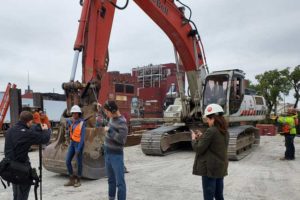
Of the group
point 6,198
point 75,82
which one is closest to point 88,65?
point 75,82

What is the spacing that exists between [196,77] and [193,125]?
160cm

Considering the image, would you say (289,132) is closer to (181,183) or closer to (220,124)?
(181,183)

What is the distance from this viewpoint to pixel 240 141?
1051 cm

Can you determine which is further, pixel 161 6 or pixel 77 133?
pixel 161 6

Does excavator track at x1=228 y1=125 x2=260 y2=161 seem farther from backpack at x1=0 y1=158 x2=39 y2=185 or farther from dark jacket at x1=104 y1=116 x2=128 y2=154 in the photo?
backpack at x1=0 y1=158 x2=39 y2=185

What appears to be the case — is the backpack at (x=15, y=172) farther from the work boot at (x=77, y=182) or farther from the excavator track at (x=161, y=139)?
the excavator track at (x=161, y=139)

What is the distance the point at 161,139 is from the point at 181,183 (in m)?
4.05

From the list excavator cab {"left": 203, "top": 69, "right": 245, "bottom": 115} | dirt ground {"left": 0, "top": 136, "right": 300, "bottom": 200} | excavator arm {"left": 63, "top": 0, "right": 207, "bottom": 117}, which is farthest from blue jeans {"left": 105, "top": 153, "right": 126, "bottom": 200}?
excavator cab {"left": 203, "top": 69, "right": 245, "bottom": 115}

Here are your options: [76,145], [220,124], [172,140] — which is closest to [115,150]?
[220,124]

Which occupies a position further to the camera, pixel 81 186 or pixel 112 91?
pixel 112 91

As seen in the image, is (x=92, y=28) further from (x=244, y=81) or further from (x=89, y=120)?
(x=244, y=81)

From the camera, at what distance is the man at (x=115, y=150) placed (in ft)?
15.6

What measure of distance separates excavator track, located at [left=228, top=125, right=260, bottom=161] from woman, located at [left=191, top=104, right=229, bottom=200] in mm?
5442

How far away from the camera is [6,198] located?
5723 millimetres
